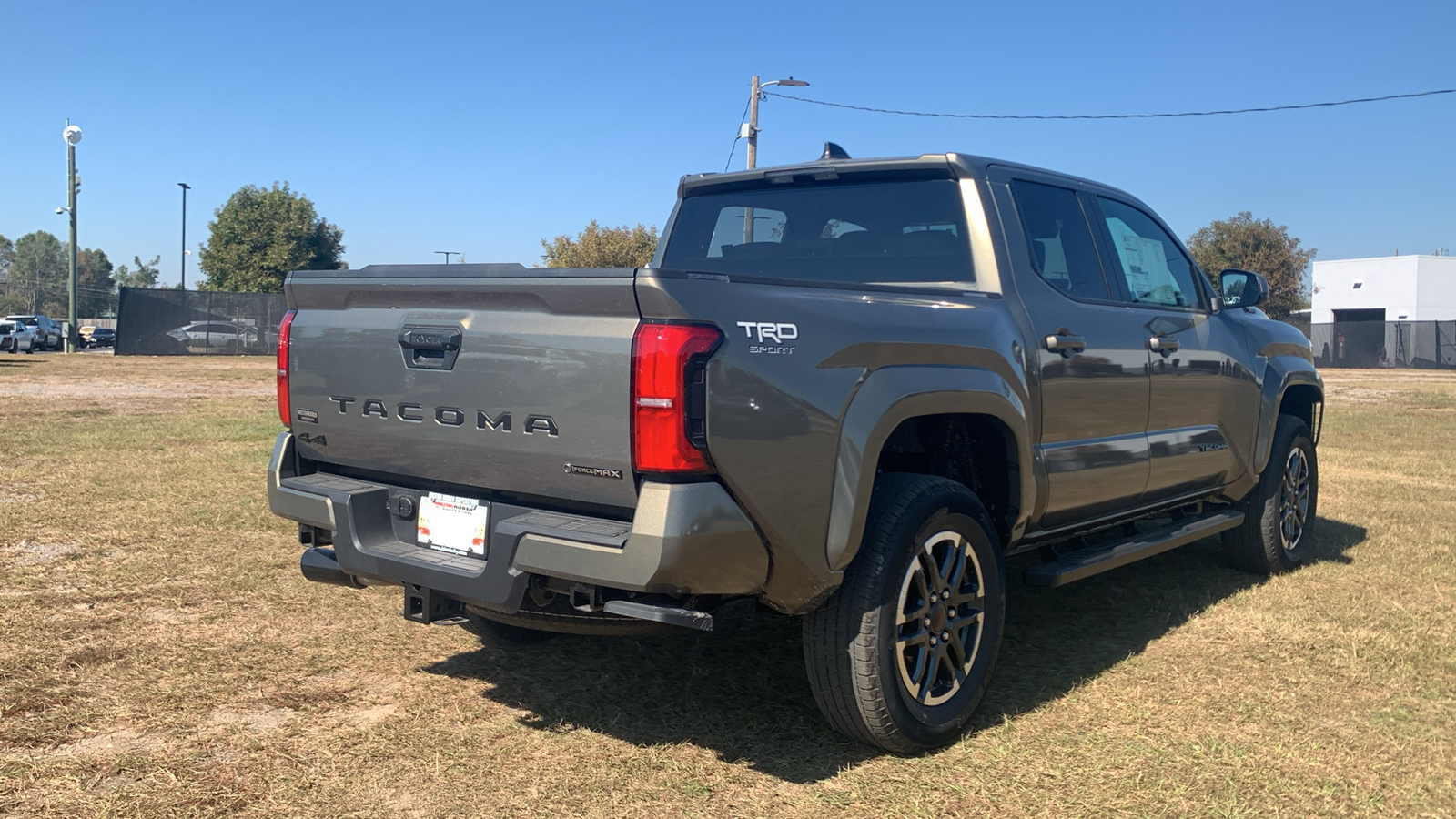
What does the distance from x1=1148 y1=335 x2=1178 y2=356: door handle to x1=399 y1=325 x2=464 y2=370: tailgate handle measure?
9.88 feet

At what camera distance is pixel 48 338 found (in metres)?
40.2

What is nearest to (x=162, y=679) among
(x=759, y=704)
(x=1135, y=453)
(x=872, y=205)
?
(x=759, y=704)

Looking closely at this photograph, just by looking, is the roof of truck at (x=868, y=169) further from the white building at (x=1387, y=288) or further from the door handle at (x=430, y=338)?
the white building at (x=1387, y=288)

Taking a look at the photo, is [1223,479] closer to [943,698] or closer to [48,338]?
[943,698]

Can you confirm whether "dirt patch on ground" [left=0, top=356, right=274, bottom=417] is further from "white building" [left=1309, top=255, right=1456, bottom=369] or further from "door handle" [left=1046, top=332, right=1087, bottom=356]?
"white building" [left=1309, top=255, right=1456, bottom=369]

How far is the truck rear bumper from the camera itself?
285 centimetres

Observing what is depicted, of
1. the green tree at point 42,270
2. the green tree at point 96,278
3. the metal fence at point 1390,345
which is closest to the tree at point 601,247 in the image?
the metal fence at point 1390,345

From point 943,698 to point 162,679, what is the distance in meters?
2.80

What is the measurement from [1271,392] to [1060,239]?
2.02 m

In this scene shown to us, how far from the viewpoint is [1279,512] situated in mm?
6031

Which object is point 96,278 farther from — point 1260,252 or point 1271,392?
point 1271,392

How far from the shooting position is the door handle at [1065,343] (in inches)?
163

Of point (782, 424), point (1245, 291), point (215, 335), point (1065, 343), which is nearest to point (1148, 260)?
point (1245, 291)

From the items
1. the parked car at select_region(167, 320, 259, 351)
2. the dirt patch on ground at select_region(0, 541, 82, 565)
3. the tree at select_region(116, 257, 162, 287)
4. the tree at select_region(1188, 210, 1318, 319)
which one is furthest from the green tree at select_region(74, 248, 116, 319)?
the dirt patch on ground at select_region(0, 541, 82, 565)
